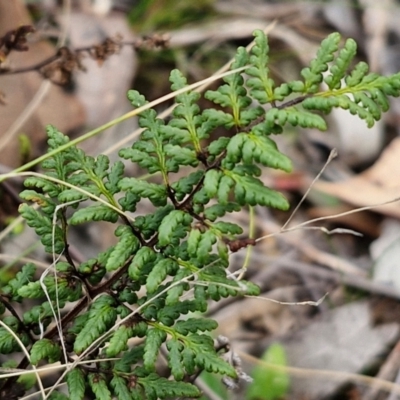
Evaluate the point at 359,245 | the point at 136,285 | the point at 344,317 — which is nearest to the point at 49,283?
the point at 136,285

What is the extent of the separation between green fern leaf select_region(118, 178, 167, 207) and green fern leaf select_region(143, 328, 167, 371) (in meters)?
0.26

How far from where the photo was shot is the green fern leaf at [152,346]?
1.29m

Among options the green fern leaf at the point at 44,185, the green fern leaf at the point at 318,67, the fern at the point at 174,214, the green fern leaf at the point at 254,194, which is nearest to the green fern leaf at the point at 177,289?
the fern at the point at 174,214

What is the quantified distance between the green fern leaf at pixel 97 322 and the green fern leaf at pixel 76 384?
8 centimetres

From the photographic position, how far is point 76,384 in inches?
54.8

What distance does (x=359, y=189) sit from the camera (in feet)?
9.84

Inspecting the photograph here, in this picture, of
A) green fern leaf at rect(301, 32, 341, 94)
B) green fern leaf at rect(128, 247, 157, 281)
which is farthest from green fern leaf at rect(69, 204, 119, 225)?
green fern leaf at rect(301, 32, 341, 94)

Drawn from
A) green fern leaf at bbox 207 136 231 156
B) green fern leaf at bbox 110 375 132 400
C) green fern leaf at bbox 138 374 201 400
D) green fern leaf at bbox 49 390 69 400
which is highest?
green fern leaf at bbox 207 136 231 156

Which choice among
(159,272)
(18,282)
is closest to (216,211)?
(159,272)

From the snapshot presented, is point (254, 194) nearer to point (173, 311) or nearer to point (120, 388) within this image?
point (173, 311)

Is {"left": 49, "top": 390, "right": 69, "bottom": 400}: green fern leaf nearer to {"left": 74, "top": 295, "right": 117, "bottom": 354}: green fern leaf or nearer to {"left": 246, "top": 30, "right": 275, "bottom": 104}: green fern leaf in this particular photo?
{"left": 74, "top": 295, "right": 117, "bottom": 354}: green fern leaf

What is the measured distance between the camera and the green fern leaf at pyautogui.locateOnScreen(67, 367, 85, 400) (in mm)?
1360

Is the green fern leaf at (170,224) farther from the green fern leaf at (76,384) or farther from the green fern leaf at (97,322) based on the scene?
the green fern leaf at (76,384)

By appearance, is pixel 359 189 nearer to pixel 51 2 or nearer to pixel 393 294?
pixel 393 294
